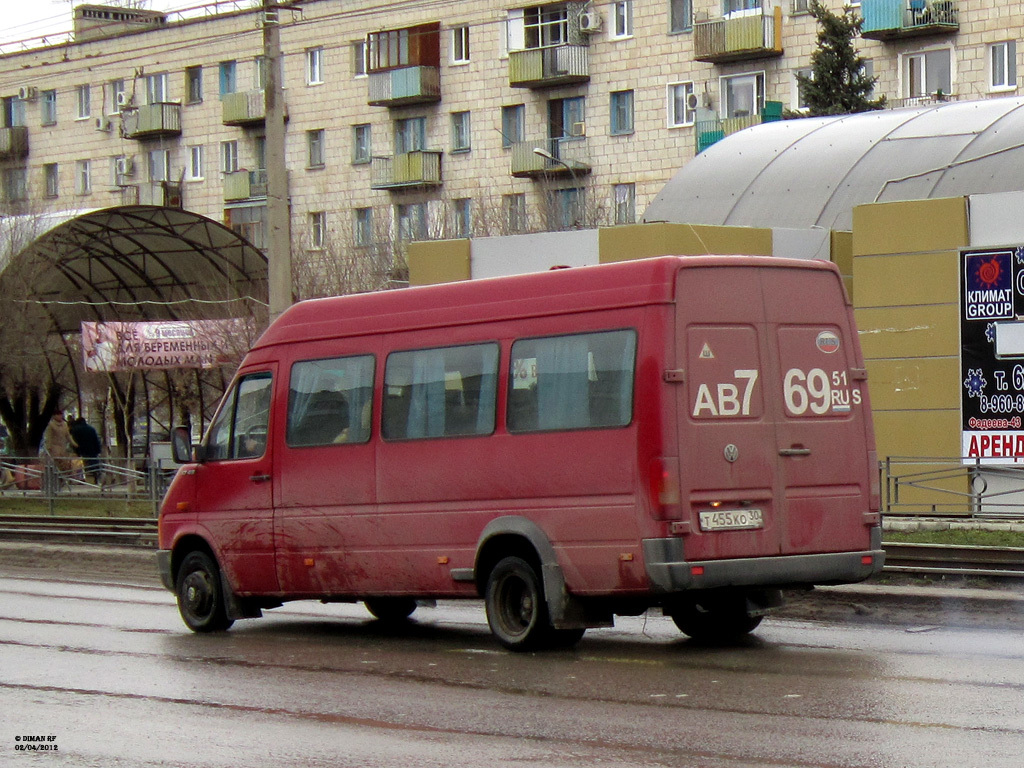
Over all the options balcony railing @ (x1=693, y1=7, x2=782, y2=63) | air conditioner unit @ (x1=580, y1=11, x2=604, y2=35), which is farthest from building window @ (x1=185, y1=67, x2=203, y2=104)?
balcony railing @ (x1=693, y1=7, x2=782, y2=63)

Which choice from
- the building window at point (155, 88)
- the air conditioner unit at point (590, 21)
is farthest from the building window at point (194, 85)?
the air conditioner unit at point (590, 21)

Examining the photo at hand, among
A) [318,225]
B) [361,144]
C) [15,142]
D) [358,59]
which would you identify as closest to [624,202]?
[361,144]

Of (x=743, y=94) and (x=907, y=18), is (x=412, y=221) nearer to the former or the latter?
(x=743, y=94)

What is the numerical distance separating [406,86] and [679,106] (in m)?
9.32

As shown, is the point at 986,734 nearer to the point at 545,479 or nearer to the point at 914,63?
the point at 545,479

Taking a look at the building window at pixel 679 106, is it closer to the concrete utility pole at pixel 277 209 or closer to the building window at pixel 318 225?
the building window at pixel 318 225

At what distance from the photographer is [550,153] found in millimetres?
51906

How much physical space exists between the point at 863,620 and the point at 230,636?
4.67 metres

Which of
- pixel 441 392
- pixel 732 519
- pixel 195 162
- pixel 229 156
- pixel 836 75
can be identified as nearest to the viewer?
pixel 732 519

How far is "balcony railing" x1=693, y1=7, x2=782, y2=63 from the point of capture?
157 feet

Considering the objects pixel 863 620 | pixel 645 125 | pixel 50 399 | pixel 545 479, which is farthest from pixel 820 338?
pixel 645 125

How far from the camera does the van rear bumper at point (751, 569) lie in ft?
33.9

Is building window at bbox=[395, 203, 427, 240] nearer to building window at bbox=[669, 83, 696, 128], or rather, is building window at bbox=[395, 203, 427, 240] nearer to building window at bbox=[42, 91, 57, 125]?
building window at bbox=[669, 83, 696, 128]

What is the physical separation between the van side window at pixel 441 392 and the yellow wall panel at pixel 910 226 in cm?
1253
